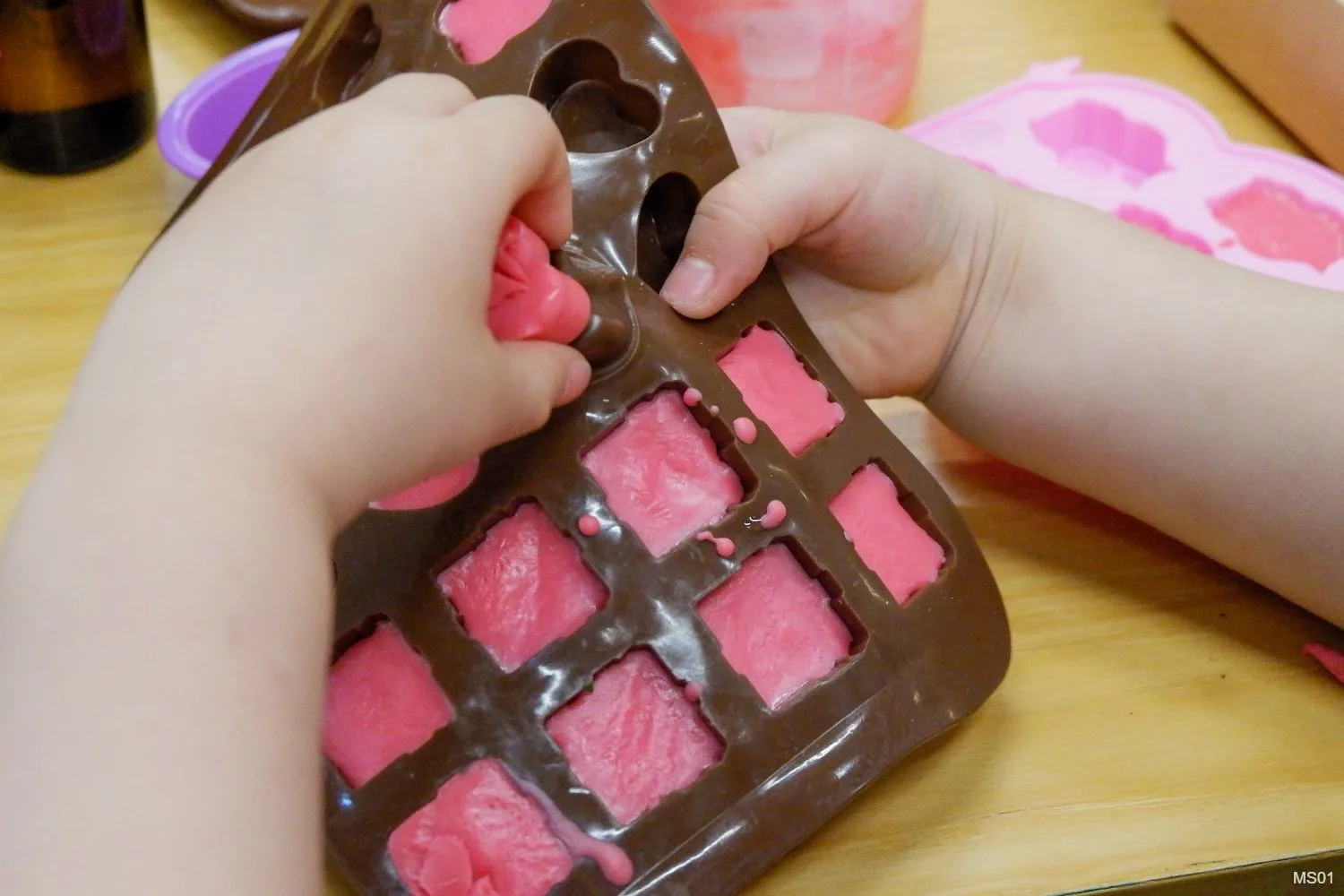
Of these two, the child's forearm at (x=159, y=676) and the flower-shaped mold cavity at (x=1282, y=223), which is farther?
the flower-shaped mold cavity at (x=1282, y=223)

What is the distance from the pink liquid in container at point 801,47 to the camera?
0.68 m

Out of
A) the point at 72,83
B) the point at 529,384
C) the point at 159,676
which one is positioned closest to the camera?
the point at 159,676

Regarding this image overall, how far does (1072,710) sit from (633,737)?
7.6 inches

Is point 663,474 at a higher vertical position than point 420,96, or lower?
lower

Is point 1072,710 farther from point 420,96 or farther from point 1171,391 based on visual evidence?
point 420,96

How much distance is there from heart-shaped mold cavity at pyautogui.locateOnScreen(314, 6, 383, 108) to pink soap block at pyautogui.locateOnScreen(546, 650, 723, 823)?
283 millimetres

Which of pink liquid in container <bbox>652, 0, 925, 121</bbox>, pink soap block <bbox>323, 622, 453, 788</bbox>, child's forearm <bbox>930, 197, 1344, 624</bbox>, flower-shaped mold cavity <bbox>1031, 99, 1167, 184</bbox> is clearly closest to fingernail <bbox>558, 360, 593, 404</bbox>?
pink soap block <bbox>323, 622, 453, 788</bbox>

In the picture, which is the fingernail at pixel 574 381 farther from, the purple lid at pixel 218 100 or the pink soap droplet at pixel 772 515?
the purple lid at pixel 218 100

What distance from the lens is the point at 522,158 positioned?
0.36 m

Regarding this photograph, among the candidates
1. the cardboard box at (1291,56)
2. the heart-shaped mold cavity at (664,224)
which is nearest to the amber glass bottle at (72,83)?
the heart-shaped mold cavity at (664,224)

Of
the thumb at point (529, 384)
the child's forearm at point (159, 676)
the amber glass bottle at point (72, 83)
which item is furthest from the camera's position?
the amber glass bottle at point (72, 83)

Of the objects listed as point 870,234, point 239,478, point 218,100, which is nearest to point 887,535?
point 870,234

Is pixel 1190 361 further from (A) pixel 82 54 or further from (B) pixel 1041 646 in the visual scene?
(A) pixel 82 54

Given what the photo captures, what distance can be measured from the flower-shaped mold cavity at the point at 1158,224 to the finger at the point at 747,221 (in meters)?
0.28
